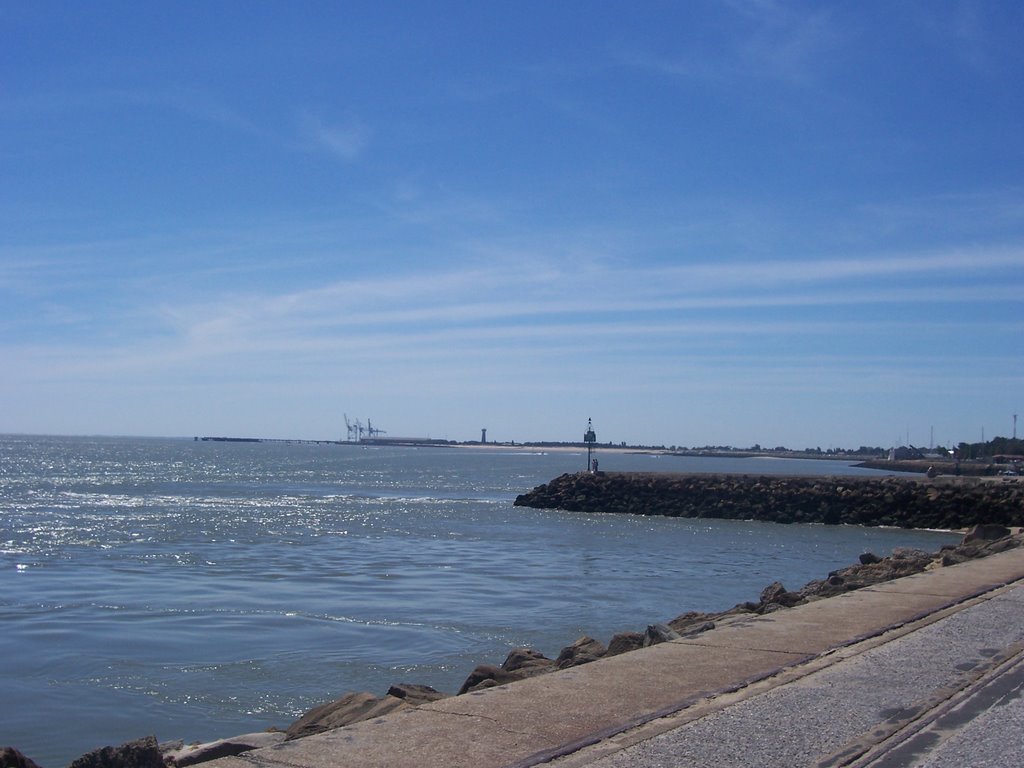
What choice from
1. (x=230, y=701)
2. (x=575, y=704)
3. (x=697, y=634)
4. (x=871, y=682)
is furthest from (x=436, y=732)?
(x=230, y=701)

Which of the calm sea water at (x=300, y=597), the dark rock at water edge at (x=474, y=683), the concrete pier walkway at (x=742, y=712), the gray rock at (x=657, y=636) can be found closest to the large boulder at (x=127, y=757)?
the dark rock at water edge at (x=474, y=683)

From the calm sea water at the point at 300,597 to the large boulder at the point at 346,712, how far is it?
7.19ft

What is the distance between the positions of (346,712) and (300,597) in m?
10.1

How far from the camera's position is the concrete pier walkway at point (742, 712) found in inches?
206

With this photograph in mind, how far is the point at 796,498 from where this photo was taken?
135 ft

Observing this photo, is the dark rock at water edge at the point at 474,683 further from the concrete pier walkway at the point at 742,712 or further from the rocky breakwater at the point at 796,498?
the rocky breakwater at the point at 796,498

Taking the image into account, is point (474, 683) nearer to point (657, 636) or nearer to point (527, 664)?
point (527, 664)

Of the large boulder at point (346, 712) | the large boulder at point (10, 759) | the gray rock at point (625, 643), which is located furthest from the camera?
the gray rock at point (625, 643)

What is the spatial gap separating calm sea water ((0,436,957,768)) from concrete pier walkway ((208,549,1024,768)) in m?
4.16

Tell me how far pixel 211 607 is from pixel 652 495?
30337mm

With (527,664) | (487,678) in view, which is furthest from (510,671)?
(487,678)

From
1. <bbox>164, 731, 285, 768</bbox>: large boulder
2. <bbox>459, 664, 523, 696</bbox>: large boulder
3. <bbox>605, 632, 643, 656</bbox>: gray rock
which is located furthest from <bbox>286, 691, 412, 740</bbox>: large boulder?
<bbox>605, 632, 643, 656</bbox>: gray rock

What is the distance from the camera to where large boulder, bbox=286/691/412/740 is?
7.43m

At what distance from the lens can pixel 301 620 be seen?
15023 mm
